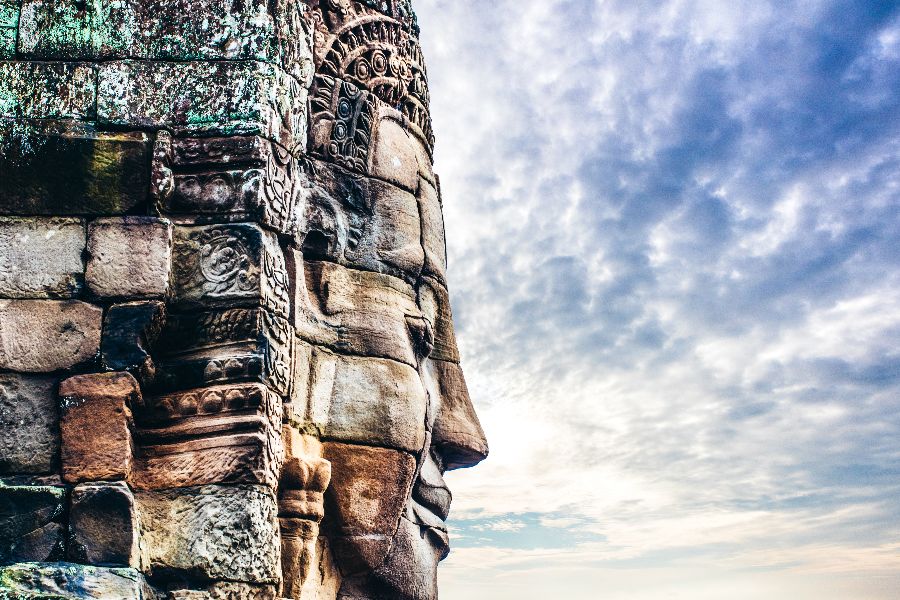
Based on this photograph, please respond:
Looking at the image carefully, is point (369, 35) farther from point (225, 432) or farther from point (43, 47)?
point (225, 432)

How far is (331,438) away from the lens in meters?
6.47

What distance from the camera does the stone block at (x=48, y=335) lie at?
Answer: 4.86 m

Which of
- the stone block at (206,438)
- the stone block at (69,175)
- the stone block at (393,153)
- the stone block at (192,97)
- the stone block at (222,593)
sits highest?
the stone block at (393,153)

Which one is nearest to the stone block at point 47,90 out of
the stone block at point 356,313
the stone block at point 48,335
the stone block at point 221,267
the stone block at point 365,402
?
the stone block at point 221,267

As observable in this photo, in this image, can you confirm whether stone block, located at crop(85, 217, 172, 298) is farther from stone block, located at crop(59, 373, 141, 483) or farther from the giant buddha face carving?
the giant buddha face carving

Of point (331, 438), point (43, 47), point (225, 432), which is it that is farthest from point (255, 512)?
point (43, 47)

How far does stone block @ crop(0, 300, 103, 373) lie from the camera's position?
486cm

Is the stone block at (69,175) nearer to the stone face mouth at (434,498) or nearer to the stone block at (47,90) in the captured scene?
the stone block at (47,90)

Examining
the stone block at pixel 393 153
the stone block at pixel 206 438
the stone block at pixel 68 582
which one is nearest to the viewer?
the stone block at pixel 68 582

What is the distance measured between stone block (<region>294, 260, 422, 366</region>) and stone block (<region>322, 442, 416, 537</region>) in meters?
0.66

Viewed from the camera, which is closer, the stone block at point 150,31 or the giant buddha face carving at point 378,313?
the stone block at point 150,31

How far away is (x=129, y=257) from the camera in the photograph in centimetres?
499

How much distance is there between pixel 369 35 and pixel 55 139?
293 cm

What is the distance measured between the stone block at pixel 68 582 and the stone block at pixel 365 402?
2.04m
